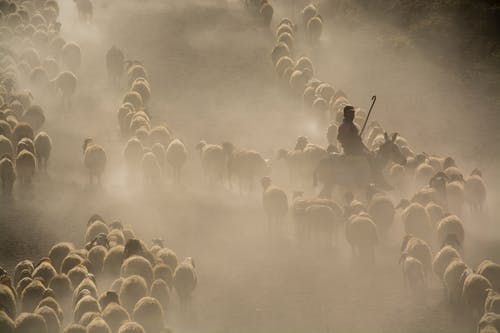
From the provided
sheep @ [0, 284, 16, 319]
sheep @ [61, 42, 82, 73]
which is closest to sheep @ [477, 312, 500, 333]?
sheep @ [0, 284, 16, 319]

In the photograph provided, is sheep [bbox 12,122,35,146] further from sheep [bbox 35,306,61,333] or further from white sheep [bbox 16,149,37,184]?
sheep [bbox 35,306,61,333]

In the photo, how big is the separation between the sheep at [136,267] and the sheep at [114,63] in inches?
832

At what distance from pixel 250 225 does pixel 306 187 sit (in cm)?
434

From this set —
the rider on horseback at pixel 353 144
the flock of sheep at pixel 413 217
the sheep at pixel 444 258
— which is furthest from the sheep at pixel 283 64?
the sheep at pixel 444 258

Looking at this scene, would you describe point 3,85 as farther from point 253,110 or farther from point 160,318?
point 160,318

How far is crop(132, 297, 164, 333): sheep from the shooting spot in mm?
20266

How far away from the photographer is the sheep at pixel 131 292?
21047 mm

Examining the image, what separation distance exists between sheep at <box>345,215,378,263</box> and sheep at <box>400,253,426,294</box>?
1430mm

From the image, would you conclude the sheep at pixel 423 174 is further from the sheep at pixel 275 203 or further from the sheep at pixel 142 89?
the sheep at pixel 142 89

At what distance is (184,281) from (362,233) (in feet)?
19.3

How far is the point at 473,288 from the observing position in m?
21.6

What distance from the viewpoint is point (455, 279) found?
22.6 metres

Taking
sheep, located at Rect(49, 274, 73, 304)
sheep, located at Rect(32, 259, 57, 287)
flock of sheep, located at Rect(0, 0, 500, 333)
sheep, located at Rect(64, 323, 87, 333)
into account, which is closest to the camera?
sheep, located at Rect(64, 323, 87, 333)

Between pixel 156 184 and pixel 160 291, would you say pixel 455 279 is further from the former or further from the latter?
pixel 156 184
